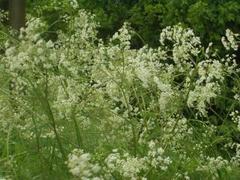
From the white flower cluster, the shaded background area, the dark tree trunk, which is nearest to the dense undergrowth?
the white flower cluster

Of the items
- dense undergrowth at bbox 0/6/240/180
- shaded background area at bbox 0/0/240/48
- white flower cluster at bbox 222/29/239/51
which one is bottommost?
dense undergrowth at bbox 0/6/240/180

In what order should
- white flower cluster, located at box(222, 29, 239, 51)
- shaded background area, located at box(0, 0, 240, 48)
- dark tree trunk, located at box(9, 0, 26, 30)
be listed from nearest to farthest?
1. white flower cluster, located at box(222, 29, 239, 51)
2. dark tree trunk, located at box(9, 0, 26, 30)
3. shaded background area, located at box(0, 0, 240, 48)

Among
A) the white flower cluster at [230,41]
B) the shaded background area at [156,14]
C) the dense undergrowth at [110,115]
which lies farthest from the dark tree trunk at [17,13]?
the white flower cluster at [230,41]

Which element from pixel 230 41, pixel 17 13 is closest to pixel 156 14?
pixel 17 13

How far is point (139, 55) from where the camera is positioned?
3.79 meters

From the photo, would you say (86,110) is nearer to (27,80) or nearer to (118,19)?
(27,80)

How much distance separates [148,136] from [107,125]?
220 millimetres

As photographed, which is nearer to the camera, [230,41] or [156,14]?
[230,41]

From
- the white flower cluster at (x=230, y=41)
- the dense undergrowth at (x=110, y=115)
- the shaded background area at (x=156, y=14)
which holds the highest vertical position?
the shaded background area at (x=156, y=14)

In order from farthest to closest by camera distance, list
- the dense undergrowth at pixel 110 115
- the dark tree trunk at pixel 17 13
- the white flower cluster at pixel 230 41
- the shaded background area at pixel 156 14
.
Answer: the shaded background area at pixel 156 14 < the dark tree trunk at pixel 17 13 < the white flower cluster at pixel 230 41 < the dense undergrowth at pixel 110 115

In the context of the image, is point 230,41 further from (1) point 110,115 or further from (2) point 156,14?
(2) point 156,14

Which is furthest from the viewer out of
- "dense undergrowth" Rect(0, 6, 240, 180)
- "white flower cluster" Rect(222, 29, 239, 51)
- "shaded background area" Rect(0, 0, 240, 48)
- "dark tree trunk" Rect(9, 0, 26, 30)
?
"shaded background area" Rect(0, 0, 240, 48)

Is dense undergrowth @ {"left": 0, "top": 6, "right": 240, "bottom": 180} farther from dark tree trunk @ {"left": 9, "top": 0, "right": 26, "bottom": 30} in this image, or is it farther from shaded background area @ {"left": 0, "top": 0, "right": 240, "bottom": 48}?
shaded background area @ {"left": 0, "top": 0, "right": 240, "bottom": 48}

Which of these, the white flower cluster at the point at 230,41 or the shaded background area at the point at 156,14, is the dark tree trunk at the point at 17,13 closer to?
the shaded background area at the point at 156,14
